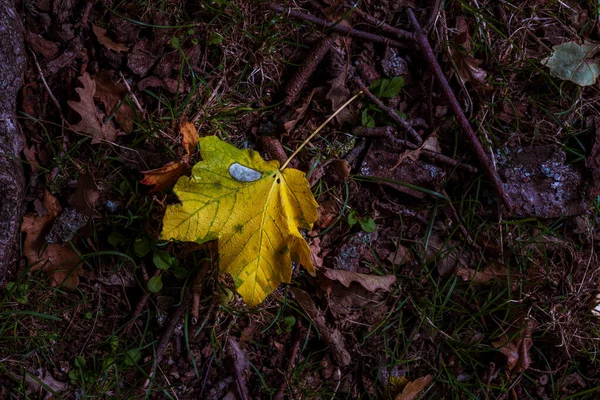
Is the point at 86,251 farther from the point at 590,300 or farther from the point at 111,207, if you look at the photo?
the point at 590,300

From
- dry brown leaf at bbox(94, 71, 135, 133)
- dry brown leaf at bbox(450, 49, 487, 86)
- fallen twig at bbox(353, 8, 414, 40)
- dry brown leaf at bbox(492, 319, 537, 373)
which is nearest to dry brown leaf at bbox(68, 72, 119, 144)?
dry brown leaf at bbox(94, 71, 135, 133)

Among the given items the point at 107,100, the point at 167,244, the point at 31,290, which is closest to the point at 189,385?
the point at 167,244

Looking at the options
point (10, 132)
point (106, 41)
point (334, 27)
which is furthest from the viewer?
point (334, 27)

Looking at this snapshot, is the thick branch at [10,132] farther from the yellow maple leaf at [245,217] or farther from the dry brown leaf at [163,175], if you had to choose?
the yellow maple leaf at [245,217]

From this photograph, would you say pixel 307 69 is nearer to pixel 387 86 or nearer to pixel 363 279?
pixel 387 86

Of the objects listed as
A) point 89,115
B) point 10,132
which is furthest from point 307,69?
point 10,132

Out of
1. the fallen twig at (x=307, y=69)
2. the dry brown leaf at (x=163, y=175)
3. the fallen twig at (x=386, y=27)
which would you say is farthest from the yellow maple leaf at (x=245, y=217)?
the fallen twig at (x=386, y=27)

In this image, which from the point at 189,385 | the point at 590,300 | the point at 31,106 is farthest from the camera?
the point at 590,300
